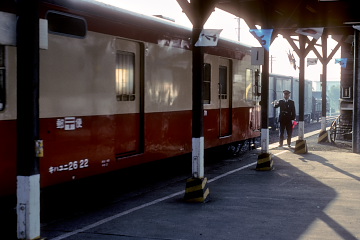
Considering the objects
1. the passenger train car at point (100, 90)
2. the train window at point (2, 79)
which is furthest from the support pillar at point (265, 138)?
the train window at point (2, 79)

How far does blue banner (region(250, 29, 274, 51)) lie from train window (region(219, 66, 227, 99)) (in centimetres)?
163

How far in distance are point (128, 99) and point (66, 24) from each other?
211cm

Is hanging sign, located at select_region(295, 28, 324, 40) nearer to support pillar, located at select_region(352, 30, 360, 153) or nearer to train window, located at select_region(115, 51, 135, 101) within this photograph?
support pillar, located at select_region(352, 30, 360, 153)

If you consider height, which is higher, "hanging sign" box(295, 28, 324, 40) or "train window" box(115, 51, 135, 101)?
"hanging sign" box(295, 28, 324, 40)

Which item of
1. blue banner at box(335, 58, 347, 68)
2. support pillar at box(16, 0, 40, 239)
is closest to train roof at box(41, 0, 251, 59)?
support pillar at box(16, 0, 40, 239)

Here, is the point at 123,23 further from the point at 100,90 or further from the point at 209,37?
the point at 209,37

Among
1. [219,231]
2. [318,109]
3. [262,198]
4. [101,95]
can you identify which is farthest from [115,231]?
[318,109]

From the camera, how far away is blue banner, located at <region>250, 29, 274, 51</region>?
12.3 meters

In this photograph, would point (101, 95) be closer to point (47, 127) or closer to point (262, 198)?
point (47, 127)

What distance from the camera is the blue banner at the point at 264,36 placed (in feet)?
40.4

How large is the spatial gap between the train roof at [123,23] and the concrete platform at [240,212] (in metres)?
2.90

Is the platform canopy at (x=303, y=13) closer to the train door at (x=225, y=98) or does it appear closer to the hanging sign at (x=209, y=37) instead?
the train door at (x=225, y=98)

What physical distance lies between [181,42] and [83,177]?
13.9 feet

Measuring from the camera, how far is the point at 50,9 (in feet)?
24.3
